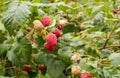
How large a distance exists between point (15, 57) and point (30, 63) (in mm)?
188

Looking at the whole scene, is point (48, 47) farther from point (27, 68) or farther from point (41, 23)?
point (27, 68)

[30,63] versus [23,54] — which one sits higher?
[23,54]

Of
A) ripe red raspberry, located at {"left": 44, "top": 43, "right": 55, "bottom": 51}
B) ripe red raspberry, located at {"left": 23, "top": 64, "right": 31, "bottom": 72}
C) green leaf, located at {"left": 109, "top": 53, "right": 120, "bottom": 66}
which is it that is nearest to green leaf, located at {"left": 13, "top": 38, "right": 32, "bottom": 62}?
ripe red raspberry, located at {"left": 44, "top": 43, "right": 55, "bottom": 51}

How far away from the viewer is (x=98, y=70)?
5.74 feet

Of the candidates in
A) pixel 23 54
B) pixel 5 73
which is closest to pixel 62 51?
pixel 23 54

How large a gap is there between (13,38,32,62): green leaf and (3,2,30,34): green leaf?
0.58 ft

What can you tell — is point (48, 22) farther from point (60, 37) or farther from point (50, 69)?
point (50, 69)

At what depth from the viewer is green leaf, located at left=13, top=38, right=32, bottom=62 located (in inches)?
75.9

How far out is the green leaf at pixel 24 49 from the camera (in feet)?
6.33

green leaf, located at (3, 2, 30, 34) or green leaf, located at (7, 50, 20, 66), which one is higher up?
green leaf, located at (3, 2, 30, 34)

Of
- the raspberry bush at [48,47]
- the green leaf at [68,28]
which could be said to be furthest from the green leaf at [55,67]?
the green leaf at [68,28]

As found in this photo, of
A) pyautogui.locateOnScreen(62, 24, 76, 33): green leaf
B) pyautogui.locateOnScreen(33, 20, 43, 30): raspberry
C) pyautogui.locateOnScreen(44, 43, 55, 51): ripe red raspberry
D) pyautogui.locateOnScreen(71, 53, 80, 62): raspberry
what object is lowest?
pyautogui.locateOnScreen(71, 53, 80, 62): raspberry

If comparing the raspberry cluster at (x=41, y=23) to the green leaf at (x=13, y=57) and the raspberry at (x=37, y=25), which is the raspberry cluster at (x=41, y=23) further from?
the green leaf at (x=13, y=57)

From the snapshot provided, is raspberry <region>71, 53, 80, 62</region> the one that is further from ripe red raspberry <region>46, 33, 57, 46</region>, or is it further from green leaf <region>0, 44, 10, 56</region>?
green leaf <region>0, 44, 10, 56</region>
